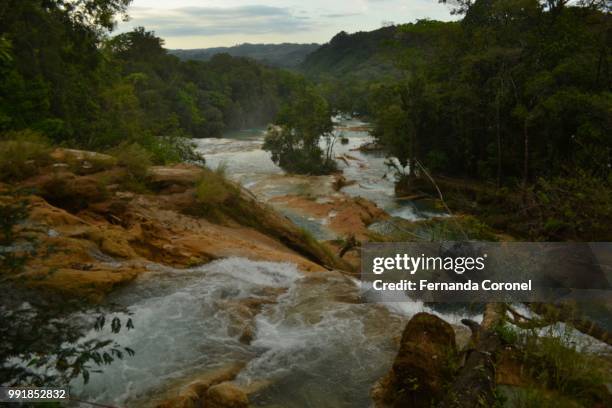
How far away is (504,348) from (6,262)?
436cm

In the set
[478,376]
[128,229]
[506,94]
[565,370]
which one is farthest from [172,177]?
[506,94]

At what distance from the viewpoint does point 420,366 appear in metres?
4.49

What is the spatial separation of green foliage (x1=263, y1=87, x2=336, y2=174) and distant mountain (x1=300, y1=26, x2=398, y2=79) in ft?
236

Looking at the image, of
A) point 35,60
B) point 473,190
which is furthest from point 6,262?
point 473,190

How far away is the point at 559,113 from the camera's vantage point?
19.1 metres

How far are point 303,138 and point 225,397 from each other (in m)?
30.6

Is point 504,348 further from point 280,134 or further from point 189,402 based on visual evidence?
point 280,134

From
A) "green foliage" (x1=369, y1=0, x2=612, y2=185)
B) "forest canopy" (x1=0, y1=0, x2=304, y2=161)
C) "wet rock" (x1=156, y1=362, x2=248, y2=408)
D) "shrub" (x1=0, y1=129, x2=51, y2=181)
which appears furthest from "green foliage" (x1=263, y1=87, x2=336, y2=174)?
"wet rock" (x1=156, y1=362, x2=248, y2=408)

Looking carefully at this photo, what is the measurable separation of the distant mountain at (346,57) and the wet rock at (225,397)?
4080 inches

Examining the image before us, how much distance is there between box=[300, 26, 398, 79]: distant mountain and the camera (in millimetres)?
118188

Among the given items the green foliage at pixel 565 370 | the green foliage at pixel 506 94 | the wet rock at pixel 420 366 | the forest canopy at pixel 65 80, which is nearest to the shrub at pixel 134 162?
the forest canopy at pixel 65 80

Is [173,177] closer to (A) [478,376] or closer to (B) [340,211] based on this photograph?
(A) [478,376]

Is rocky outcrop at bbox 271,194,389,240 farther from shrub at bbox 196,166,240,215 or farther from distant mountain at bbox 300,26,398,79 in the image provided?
distant mountain at bbox 300,26,398,79

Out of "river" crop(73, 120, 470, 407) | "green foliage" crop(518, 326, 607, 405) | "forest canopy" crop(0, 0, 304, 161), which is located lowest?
"river" crop(73, 120, 470, 407)
